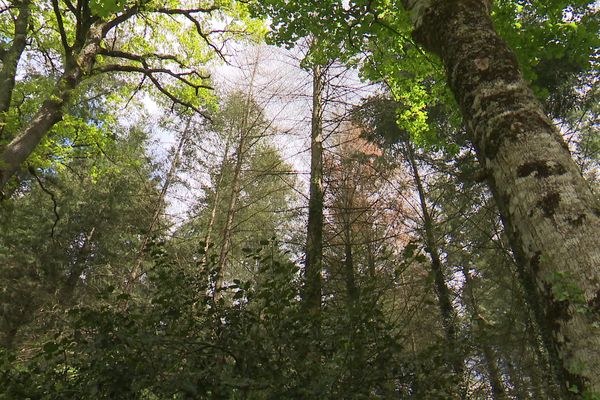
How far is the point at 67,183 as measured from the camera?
1480cm

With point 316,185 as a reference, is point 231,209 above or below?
above

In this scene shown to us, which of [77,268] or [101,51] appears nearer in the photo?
[101,51]

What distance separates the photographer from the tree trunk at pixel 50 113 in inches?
216

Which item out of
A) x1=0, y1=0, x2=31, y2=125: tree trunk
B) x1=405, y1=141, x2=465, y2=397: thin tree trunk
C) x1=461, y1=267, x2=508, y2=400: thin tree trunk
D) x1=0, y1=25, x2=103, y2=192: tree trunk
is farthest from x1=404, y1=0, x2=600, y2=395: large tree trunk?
x1=0, y1=0, x2=31, y2=125: tree trunk

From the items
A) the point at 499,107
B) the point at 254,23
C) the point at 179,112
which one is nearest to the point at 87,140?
the point at 254,23

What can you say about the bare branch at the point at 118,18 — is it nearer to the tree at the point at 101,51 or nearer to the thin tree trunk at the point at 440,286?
the tree at the point at 101,51

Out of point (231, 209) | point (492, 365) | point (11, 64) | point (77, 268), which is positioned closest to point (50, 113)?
point (11, 64)

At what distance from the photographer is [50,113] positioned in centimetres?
606

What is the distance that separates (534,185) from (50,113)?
6.84 meters

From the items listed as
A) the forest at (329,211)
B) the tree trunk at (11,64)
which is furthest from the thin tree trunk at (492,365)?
the tree trunk at (11,64)

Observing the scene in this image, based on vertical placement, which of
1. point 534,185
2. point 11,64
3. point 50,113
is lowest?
point 534,185

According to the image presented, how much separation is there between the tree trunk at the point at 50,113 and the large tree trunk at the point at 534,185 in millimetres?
5898

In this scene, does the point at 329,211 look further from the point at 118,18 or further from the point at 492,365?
the point at 118,18

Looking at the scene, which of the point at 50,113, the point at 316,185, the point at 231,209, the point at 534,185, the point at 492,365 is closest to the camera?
the point at 534,185
